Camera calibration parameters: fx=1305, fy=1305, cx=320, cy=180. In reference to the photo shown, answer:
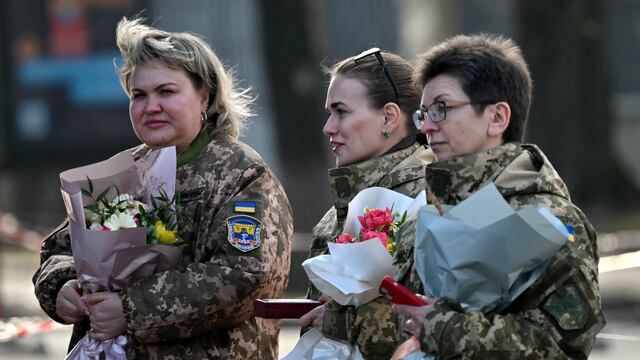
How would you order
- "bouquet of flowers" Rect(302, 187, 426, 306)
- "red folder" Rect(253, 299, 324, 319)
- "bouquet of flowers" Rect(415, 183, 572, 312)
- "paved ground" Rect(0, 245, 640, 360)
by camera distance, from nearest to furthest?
"bouquet of flowers" Rect(415, 183, 572, 312), "bouquet of flowers" Rect(302, 187, 426, 306), "red folder" Rect(253, 299, 324, 319), "paved ground" Rect(0, 245, 640, 360)

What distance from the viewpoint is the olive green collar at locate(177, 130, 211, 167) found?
480 cm

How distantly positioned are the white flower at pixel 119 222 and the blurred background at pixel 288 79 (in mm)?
11176

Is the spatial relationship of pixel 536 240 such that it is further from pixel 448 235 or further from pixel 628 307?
pixel 628 307

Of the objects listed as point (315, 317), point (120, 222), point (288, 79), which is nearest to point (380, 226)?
point (315, 317)

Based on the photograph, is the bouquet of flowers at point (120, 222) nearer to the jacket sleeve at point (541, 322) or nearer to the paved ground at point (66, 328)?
the jacket sleeve at point (541, 322)

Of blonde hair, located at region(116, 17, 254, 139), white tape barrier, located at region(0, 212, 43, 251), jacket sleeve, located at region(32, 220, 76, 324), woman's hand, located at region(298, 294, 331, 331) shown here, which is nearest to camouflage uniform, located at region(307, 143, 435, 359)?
woman's hand, located at region(298, 294, 331, 331)

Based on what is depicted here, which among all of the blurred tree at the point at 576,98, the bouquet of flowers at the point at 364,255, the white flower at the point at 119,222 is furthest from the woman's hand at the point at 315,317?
the blurred tree at the point at 576,98

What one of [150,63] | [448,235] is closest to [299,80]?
[150,63]

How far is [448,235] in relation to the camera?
346 centimetres

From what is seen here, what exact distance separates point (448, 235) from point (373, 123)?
1.13 metres

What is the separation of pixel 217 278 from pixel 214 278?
1 cm

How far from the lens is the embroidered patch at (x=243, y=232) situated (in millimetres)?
4547

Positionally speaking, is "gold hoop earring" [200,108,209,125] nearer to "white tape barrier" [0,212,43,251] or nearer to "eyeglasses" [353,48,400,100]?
"eyeglasses" [353,48,400,100]

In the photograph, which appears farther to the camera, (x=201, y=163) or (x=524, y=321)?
(x=201, y=163)
